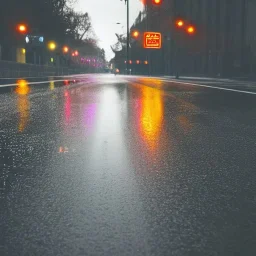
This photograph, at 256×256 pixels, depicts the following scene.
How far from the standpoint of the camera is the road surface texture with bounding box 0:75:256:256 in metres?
2.28

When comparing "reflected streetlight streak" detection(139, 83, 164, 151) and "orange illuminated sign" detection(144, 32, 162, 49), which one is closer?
"reflected streetlight streak" detection(139, 83, 164, 151)

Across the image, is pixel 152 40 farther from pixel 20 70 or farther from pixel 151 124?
pixel 151 124

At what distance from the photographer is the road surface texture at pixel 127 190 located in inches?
89.7

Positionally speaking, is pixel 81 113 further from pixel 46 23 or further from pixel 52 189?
pixel 46 23

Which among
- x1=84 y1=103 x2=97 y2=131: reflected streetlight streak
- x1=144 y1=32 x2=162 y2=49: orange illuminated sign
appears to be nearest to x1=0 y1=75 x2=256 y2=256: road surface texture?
x1=84 y1=103 x2=97 y2=131: reflected streetlight streak

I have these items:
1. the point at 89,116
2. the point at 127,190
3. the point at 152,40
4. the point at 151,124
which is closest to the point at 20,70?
the point at 89,116

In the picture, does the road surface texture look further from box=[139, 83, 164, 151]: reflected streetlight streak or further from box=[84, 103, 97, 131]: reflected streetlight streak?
box=[84, 103, 97, 131]: reflected streetlight streak

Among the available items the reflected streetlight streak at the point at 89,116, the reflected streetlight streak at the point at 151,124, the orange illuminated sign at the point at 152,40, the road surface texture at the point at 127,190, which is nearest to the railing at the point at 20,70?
the reflected streetlight streak at the point at 89,116

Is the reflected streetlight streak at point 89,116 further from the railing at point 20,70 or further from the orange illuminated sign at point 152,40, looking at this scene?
the orange illuminated sign at point 152,40

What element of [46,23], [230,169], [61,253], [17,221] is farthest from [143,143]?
[46,23]

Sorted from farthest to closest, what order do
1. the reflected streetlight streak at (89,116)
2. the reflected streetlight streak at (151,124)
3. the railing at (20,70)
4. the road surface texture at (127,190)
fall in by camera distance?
the railing at (20,70) < the reflected streetlight streak at (89,116) < the reflected streetlight streak at (151,124) < the road surface texture at (127,190)

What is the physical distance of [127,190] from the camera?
10.8 feet

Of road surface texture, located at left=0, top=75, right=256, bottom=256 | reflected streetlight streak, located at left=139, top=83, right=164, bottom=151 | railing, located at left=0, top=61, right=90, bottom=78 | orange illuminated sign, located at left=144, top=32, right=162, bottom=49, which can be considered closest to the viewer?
road surface texture, located at left=0, top=75, right=256, bottom=256

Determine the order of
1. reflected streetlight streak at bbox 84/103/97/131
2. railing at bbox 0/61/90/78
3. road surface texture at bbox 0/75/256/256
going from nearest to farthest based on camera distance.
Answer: road surface texture at bbox 0/75/256/256 < reflected streetlight streak at bbox 84/103/97/131 < railing at bbox 0/61/90/78
